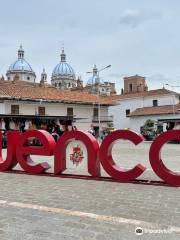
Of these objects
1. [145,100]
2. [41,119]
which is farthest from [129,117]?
[41,119]

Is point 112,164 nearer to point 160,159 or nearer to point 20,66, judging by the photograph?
point 160,159

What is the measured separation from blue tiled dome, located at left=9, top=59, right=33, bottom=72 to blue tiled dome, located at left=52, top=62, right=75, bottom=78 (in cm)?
1097

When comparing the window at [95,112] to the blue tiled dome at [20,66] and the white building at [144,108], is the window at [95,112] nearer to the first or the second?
the white building at [144,108]

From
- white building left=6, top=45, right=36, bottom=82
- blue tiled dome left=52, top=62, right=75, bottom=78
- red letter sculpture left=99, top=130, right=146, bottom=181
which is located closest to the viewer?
red letter sculpture left=99, top=130, right=146, bottom=181

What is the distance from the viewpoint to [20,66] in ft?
329

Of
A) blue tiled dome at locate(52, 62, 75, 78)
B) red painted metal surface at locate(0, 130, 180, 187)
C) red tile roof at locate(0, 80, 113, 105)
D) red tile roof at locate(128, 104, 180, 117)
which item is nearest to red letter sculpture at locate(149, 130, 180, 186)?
red painted metal surface at locate(0, 130, 180, 187)

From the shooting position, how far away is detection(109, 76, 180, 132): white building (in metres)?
55.8

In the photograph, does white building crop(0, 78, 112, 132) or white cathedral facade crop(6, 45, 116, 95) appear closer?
white building crop(0, 78, 112, 132)

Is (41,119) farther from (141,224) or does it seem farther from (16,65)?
(16,65)

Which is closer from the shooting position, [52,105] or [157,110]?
[52,105]

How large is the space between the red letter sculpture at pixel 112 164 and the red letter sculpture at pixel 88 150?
0.28 metres

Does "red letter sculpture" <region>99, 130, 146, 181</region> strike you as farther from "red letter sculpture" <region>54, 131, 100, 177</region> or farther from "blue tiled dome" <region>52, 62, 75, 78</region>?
"blue tiled dome" <region>52, 62, 75, 78</region>

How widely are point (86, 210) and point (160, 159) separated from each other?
362cm

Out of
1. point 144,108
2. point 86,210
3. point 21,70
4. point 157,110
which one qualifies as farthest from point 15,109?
point 21,70
